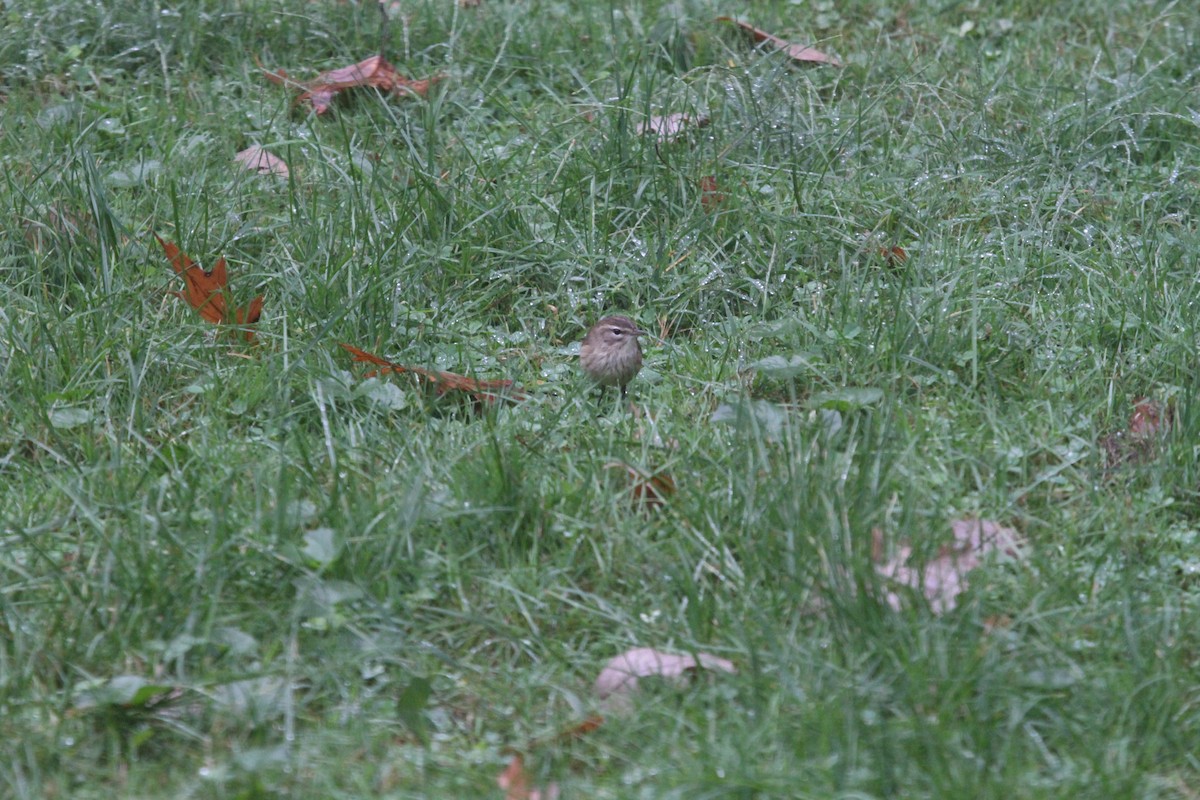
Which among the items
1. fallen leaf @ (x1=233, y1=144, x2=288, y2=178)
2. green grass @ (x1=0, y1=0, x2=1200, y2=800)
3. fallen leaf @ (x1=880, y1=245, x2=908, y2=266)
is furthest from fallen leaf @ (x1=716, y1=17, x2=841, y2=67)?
fallen leaf @ (x1=233, y1=144, x2=288, y2=178)

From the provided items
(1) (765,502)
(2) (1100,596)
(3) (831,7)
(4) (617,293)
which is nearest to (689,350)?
(4) (617,293)

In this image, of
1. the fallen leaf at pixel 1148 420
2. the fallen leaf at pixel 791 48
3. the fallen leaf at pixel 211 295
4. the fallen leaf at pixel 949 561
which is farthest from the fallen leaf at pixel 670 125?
the fallen leaf at pixel 949 561

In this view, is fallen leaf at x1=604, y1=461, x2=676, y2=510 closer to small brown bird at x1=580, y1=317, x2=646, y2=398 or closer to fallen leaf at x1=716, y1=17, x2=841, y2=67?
small brown bird at x1=580, y1=317, x2=646, y2=398

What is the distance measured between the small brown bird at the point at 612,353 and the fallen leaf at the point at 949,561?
1275mm

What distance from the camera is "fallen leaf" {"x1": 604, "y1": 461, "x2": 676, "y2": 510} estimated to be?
3.91m

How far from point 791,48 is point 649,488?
124 inches

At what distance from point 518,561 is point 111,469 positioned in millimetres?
1194

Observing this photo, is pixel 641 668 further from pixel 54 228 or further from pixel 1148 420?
pixel 54 228

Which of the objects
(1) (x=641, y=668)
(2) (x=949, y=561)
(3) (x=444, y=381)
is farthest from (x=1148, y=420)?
(3) (x=444, y=381)

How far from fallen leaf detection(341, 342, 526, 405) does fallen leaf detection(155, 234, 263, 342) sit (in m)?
0.44

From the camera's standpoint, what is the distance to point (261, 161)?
18.7 feet

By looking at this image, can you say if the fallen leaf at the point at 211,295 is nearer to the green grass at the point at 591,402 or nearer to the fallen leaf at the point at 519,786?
the green grass at the point at 591,402

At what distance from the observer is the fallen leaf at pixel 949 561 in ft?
11.1

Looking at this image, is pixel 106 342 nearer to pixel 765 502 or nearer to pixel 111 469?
pixel 111 469
